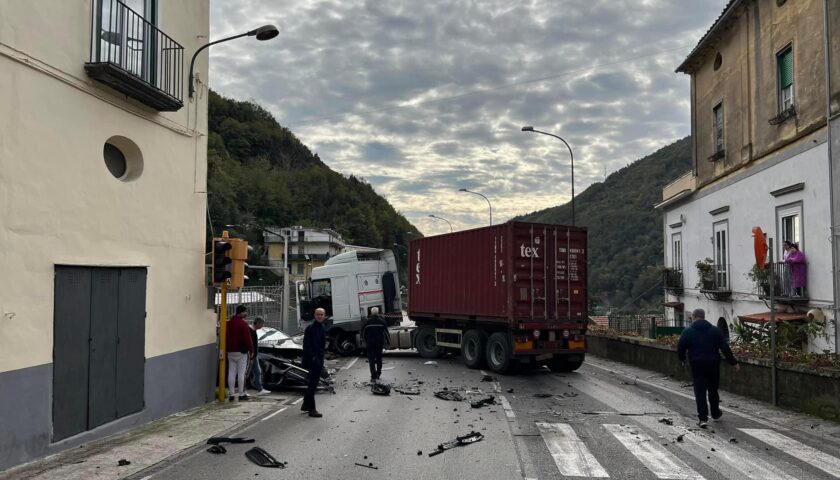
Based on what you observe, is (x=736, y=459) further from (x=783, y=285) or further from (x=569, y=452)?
(x=783, y=285)

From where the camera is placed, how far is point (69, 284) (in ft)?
27.1

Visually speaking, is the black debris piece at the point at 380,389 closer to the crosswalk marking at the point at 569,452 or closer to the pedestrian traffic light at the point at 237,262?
the pedestrian traffic light at the point at 237,262

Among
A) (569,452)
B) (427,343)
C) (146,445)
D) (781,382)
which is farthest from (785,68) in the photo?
(146,445)

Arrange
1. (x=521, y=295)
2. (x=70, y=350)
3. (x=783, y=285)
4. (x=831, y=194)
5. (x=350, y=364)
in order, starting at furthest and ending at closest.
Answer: (x=350, y=364) < (x=783, y=285) < (x=521, y=295) < (x=831, y=194) < (x=70, y=350)

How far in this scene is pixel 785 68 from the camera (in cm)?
1869

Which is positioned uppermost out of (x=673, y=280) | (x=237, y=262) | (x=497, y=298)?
(x=237, y=262)

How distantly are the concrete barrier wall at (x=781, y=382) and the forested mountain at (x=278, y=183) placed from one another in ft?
242

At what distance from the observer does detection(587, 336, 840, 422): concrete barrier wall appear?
10.1m

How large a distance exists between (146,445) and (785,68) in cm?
1874

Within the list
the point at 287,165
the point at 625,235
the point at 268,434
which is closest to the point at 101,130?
the point at 268,434

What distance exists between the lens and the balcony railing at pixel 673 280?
28.0m

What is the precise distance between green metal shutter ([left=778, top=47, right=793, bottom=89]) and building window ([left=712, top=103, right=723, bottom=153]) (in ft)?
15.8

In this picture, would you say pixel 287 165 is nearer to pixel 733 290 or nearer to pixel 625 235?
pixel 625 235

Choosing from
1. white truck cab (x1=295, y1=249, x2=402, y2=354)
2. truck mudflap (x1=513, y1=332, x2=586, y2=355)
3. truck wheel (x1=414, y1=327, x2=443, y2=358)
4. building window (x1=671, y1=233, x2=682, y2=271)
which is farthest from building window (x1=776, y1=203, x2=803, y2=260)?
white truck cab (x1=295, y1=249, x2=402, y2=354)
